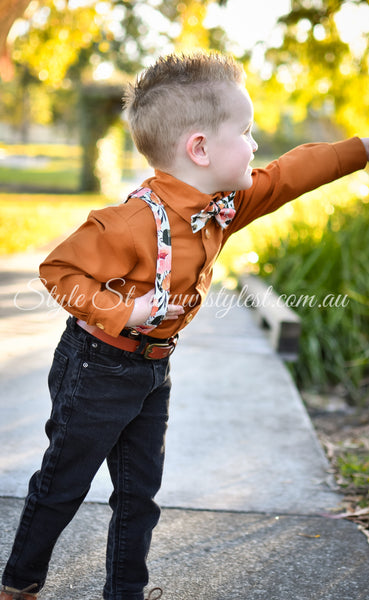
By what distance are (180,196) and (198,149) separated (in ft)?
0.44

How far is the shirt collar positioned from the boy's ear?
0.08 meters

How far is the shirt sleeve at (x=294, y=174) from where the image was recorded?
211 centimetres

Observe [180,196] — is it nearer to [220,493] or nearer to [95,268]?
[95,268]

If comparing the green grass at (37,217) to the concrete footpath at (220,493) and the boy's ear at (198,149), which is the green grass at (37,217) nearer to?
the concrete footpath at (220,493)

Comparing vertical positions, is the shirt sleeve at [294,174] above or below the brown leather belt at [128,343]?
above

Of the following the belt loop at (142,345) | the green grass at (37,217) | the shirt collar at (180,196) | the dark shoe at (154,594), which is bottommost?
the green grass at (37,217)

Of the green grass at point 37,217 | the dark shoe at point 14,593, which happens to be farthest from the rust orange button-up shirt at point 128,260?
the green grass at point 37,217

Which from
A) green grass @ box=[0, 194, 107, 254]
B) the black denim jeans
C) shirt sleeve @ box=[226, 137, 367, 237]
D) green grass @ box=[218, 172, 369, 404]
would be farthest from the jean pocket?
green grass @ box=[0, 194, 107, 254]

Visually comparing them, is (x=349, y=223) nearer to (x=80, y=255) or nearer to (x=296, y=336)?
(x=296, y=336)

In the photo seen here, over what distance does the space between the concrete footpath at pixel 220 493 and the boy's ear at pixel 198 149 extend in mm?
1308

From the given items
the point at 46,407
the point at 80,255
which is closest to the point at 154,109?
the point at 80,255

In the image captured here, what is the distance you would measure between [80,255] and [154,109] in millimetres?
438

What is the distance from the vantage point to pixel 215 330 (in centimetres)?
534

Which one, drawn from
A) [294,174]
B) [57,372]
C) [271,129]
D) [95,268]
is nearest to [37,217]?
[271,129]
